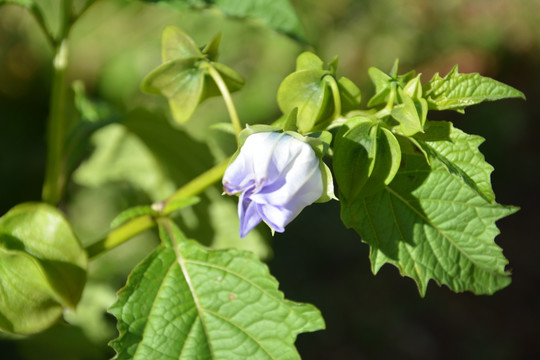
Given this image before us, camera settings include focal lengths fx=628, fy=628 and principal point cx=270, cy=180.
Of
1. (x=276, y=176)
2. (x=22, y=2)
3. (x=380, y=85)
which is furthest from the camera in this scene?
(x=22, y=2)

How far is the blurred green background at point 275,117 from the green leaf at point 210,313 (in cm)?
39

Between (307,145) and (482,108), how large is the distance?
8.75 feet

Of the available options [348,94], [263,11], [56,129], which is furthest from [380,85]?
[56,129]

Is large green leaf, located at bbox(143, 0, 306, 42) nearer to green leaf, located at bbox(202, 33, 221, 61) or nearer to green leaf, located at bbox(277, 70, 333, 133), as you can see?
green leaf, located at bbox(202, 33, 221, 61)

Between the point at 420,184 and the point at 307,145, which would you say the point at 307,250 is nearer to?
the point at 420,184

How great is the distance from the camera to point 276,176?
0.71 m

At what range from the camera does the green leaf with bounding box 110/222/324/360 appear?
34.1 inches

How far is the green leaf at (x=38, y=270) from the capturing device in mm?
845

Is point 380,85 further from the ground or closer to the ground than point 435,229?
further from the ground

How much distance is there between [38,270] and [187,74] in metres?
0.35

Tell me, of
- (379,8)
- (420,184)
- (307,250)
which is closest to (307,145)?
(420,184)

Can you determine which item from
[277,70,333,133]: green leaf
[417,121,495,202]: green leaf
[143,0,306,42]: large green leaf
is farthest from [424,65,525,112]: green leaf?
[143,0,306,42]: large green leaf

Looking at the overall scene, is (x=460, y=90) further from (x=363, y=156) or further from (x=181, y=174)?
(x=181, y=174)

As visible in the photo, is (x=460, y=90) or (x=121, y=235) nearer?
(x=460, y=90)
